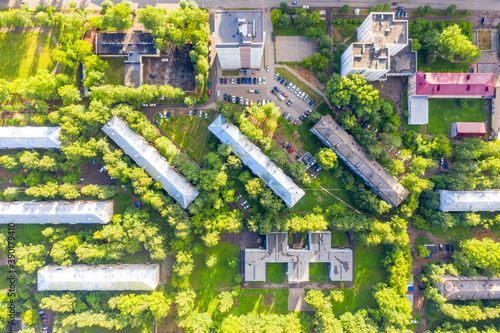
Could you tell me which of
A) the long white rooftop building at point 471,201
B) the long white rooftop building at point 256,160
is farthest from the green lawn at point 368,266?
the long white rooftop building at point 256,160

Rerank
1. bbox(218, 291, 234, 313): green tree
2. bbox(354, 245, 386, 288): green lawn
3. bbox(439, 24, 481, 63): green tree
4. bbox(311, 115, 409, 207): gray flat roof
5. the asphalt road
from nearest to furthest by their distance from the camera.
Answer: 1. bbox(439, 24, 481, 63): green tree
2. bbox(311, 115, 409, 207): gray flat roof
3. bbox(218, 291, 234, 313): green tree
4. the asphalt road
5. bbox(354, 245, 386, 288): green lawn

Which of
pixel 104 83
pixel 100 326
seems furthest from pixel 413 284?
pixel 104 83

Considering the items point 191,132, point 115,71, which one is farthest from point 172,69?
point 191,132

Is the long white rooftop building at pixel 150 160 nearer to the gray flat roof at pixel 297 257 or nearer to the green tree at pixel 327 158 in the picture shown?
the gray flat roof at pixel 297 257

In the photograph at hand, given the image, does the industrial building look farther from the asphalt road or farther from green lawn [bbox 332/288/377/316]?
green lawn [bbox 332/288/377/316]

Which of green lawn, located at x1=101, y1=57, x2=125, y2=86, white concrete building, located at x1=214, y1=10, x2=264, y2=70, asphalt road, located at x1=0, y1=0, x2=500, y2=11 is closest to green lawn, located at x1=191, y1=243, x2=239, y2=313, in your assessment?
white concrete building, located at x1=214, y1=10, x2=264, y2=70

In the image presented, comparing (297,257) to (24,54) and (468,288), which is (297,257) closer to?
(468,288)

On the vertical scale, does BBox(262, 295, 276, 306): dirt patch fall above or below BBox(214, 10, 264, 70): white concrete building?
below
